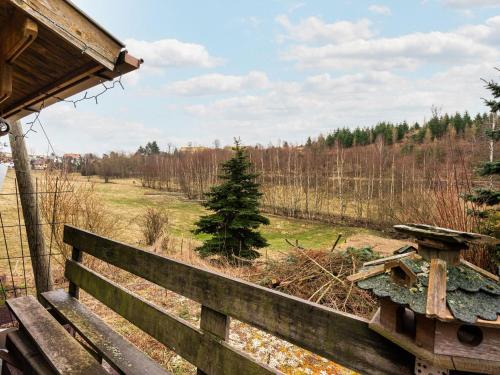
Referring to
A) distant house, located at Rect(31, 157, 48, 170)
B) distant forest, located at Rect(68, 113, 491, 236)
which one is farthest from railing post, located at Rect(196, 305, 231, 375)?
distant forest, located at Rect(68, 113, 491, 236)

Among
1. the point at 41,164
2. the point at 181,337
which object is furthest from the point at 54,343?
the point at 41,164

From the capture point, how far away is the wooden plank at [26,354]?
2164mm

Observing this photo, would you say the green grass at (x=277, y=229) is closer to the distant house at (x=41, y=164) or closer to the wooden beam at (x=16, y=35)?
the distant house at (x=41, y=164)

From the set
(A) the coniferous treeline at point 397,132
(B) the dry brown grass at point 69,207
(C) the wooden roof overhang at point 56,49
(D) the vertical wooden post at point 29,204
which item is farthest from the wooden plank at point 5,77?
(A) the coniferous treeline at point 397,132

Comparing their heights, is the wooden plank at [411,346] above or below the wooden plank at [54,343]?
above

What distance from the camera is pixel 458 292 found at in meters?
0.99

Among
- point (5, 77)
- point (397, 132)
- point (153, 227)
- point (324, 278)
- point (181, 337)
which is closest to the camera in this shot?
point (181, 337)

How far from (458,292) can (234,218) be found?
12.8 m

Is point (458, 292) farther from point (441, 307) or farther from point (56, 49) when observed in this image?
point (56, 49)

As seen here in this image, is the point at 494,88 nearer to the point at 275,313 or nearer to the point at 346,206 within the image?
the point at 275,313

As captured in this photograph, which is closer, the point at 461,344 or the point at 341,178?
the point at 461,344

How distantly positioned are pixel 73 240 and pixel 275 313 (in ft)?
8.07

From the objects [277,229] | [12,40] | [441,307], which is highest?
[12,40]

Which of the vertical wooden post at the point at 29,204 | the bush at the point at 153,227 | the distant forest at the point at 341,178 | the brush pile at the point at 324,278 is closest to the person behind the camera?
the vertical wooden post at the point at 29,204
